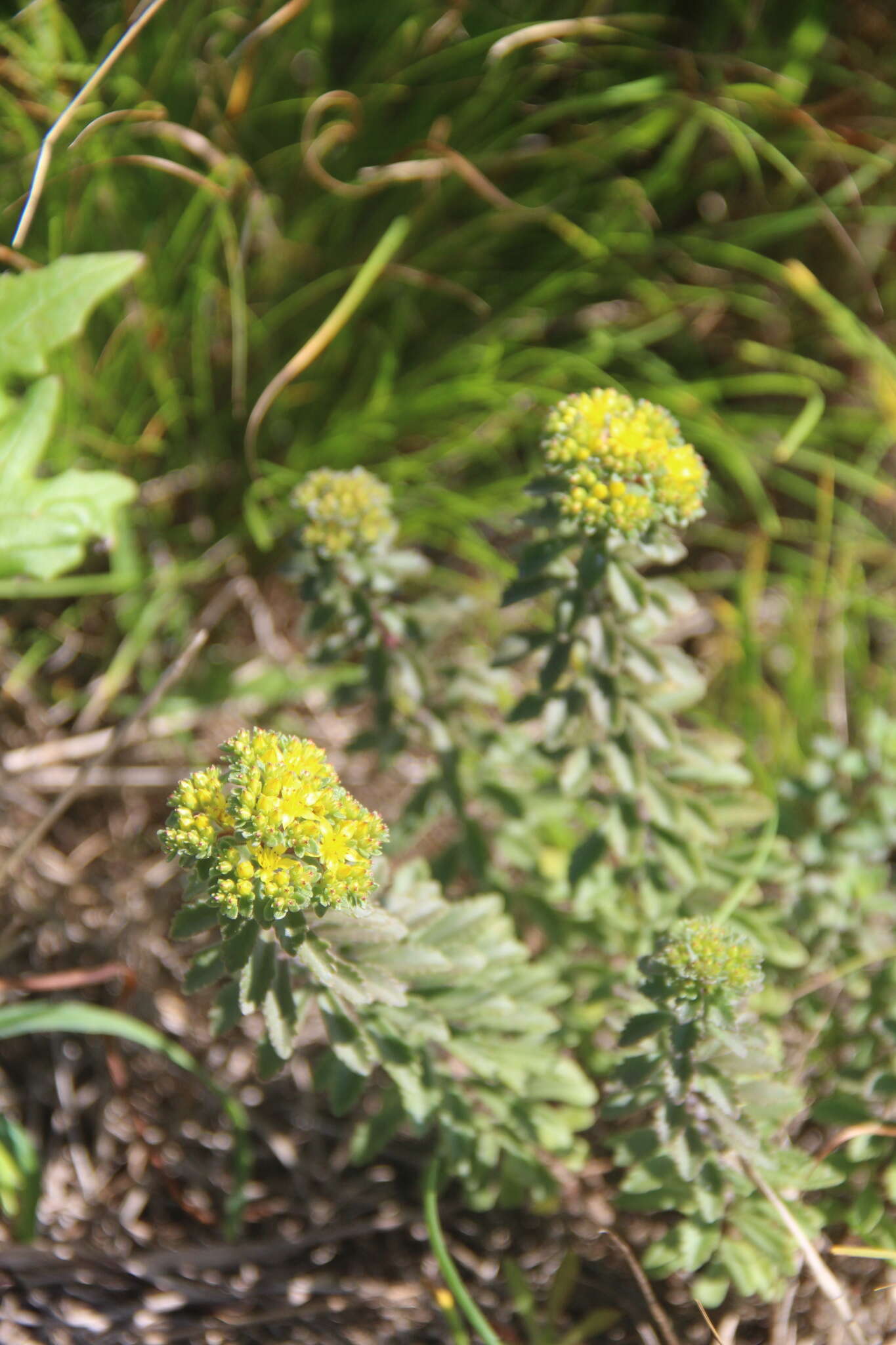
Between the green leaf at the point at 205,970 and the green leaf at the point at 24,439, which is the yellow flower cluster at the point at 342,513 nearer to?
the green leaf at the point at 24,439

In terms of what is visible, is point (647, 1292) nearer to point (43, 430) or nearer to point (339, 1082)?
point (339, 1082)

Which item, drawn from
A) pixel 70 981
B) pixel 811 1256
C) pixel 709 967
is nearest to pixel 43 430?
pixel 70 981

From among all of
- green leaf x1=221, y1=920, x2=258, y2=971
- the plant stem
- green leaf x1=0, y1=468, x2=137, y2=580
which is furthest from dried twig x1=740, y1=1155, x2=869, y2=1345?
green leaf x1=0, y1=468, x2=137, y2=580

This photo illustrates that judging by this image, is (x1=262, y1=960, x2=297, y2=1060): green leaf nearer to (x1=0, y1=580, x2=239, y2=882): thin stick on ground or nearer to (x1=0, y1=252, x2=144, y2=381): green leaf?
(x1=0, y1=580, x2=239, y2=882): thin stick on ground

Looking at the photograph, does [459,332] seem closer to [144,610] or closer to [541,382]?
[541,382]

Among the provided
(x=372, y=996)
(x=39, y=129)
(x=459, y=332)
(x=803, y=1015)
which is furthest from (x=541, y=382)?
(x=372, y=996)
